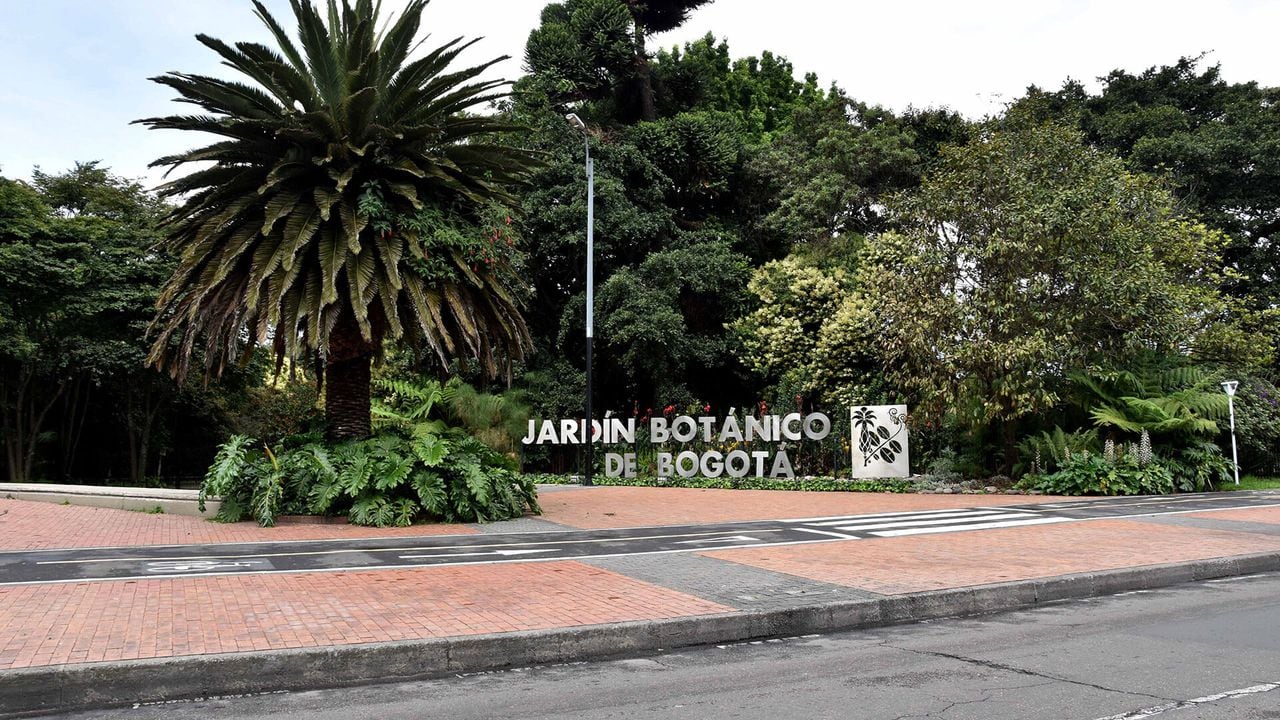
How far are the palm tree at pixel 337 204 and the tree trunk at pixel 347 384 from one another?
23mm

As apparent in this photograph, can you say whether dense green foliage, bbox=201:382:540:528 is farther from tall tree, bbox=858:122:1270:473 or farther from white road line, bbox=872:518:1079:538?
tall tree, bbox=858:122:1270:473

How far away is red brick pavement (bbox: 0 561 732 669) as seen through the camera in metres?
5.91

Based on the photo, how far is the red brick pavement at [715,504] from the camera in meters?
15.0

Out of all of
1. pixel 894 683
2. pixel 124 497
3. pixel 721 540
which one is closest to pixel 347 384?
pixel 124 497

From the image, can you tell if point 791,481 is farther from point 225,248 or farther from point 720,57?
point 720,57

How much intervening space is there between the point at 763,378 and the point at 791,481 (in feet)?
25.6

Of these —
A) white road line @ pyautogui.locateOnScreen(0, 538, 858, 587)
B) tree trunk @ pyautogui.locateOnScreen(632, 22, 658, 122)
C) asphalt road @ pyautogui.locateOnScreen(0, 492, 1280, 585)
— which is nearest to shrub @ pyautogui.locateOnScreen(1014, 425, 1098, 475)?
asphalt road @ pyautogui.locateOnScreen(0, 492, 1280, 585)

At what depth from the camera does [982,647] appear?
6523mm

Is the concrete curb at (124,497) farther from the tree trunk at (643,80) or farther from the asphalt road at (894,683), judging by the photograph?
the tree trunk at (643,80)

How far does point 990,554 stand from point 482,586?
5.81 meters

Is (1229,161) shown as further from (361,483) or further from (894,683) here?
(894,683)

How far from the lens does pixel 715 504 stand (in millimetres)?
17969

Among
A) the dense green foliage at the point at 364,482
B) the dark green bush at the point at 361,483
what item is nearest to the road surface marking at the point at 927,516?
the dense green foliage at the point at 364,482

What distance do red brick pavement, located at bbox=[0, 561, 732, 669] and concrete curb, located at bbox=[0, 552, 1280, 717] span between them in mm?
196
